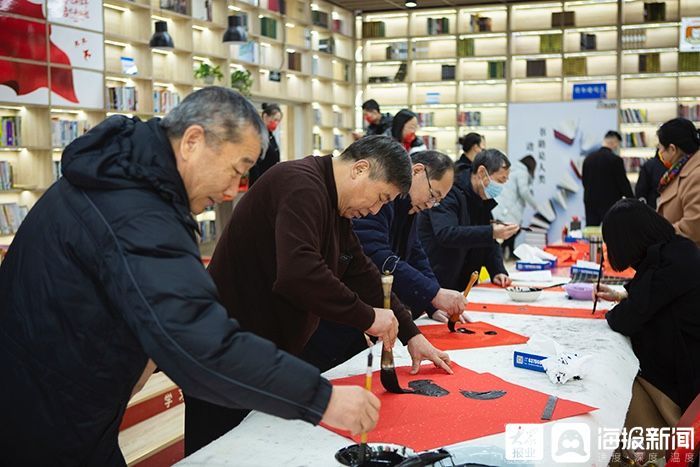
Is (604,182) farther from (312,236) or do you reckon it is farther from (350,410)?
(350,410)

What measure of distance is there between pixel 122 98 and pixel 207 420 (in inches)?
249

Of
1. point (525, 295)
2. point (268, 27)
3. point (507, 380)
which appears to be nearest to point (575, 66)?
point (268, 27)

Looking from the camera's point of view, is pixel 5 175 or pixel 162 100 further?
pixel 162 100

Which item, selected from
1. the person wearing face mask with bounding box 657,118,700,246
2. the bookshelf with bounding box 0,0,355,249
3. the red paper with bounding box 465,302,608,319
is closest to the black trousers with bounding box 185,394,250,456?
the red paper with bounding box 465,302,608,319

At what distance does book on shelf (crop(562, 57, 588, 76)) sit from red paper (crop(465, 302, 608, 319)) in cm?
920

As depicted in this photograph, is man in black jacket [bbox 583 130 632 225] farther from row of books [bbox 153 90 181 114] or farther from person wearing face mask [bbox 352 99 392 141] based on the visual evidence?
row of books [bbox 153 90 181 114]

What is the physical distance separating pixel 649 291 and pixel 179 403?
2643 mm

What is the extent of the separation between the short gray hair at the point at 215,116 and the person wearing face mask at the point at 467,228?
8.53 feet

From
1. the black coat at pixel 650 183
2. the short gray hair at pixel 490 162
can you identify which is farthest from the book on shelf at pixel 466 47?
the short gray hair at pixel 490 162

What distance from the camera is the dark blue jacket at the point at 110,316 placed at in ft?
4.19

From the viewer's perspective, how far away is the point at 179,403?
4.40 m

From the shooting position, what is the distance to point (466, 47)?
12.5 metres

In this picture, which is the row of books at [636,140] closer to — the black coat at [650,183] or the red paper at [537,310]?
the black coat at [650,183]

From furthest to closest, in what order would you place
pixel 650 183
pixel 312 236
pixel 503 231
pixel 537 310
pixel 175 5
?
pixel 175 5
pixel 650 183
pixel 503 231
pixel 537 310
pixel 312 236
